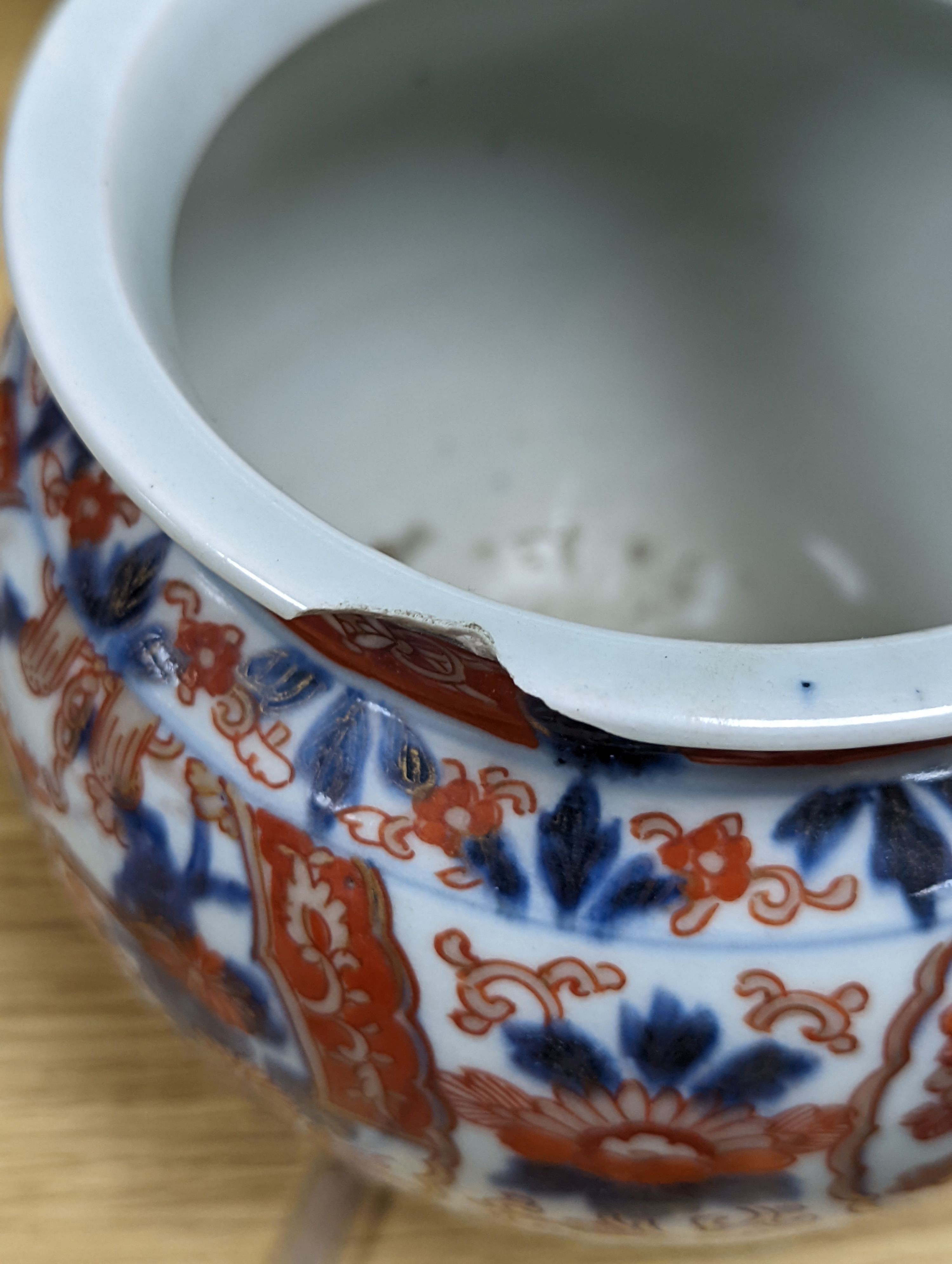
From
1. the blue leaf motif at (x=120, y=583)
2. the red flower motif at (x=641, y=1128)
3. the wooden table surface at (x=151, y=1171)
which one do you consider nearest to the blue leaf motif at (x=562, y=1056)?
the red flower motif at (x=641, y=1128)

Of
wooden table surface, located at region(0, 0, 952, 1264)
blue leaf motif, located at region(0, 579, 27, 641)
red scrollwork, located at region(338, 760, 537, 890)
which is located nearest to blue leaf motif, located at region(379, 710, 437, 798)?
red scrollwork, located at region(338, 760, 537, 890)

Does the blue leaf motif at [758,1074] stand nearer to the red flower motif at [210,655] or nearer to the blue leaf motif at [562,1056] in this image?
the blue leaf motif at [562,1056]

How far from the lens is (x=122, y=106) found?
0.35 meters

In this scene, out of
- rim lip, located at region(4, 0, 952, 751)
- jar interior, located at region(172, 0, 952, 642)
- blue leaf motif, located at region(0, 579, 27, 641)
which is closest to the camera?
rim lip, located at region(4, 0, 952, 751)

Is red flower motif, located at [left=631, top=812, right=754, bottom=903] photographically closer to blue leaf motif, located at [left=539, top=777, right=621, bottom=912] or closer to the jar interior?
blue leaf motif, located at [left=539, top=777, right=621, bottom=912]

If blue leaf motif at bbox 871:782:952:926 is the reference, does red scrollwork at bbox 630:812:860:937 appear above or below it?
below

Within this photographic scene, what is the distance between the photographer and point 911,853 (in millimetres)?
309

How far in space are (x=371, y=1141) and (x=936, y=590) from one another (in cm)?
33

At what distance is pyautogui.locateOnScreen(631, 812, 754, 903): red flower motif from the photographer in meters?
0.31

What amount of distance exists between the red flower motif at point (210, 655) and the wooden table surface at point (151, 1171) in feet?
0.75

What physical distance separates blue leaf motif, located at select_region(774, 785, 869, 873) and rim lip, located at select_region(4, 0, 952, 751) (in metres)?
0.04

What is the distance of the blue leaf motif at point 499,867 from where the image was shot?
1.01 ft

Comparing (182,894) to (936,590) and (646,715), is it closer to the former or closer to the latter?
(646,715)

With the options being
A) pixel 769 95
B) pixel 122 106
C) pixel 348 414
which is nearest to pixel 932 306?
pixel 769 95
